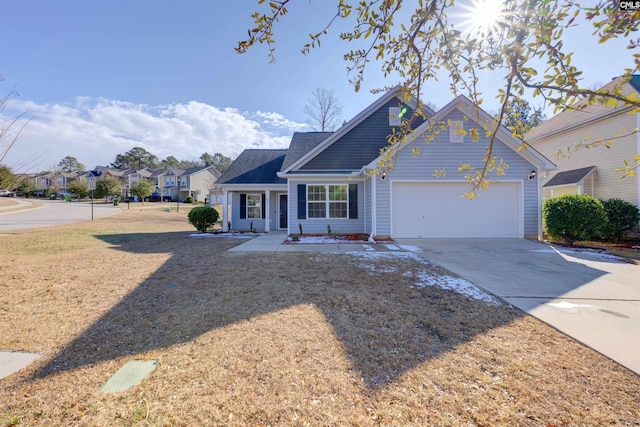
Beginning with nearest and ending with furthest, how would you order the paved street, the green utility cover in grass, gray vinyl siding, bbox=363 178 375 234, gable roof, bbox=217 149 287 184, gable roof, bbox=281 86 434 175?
the green utility cover in grass < gray vinyl siding, bbox=363 178 375 234 < gable roof, bbox=281 86 434 175 < gable roof, bbox=217 149 287 184 < the paved street

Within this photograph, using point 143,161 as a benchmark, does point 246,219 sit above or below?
below

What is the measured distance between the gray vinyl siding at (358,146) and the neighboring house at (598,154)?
21.3 feet

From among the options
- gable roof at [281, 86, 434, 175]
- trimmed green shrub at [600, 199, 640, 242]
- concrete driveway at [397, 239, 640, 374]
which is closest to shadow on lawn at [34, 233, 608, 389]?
concrete driveway at [397, 239, 640, 374]

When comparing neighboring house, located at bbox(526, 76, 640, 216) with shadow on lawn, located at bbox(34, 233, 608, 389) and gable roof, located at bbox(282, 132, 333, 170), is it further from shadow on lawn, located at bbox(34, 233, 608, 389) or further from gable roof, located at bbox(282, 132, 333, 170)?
gable roof, located at bbox(282, 132, 333, 170)

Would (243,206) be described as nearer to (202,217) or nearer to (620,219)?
(202,217)

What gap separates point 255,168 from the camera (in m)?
15.0

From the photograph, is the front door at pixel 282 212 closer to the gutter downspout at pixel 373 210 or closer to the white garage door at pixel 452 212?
the gutter downspout at pixel 373 210

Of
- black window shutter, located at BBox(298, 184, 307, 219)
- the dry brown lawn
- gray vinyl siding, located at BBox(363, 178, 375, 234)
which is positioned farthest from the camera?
black window shutter, located at BBox(298, 184, 307, 219)

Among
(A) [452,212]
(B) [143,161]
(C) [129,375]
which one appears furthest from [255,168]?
(B) [143,161]

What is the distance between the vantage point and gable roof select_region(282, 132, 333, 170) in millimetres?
13061

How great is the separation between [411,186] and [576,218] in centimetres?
528

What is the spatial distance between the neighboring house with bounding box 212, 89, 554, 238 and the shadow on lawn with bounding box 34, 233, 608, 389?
4.41m

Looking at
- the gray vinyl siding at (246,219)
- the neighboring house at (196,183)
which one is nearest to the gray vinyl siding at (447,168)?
the gray vinyl siding at (246,219)

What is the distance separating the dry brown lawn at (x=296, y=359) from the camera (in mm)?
2043
